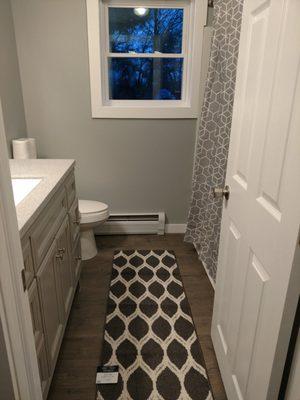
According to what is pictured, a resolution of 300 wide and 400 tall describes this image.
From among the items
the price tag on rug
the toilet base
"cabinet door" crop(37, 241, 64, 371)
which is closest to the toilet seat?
the toilet base

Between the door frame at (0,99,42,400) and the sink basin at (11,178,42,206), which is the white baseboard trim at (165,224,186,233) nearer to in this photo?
the sink basin at (11,178,42,206)

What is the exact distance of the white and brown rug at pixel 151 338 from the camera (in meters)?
1.54

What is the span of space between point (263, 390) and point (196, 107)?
7.24 ft

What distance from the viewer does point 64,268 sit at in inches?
67.7

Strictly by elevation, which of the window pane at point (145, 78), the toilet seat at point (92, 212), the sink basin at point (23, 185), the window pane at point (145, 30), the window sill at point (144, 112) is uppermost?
the window pane at point (145, 30)

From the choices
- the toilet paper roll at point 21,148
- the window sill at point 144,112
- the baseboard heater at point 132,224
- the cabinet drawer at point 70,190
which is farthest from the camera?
the baseboard heater at point 132,224

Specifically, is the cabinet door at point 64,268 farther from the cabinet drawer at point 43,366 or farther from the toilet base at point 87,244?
the toilet base at point 87,244

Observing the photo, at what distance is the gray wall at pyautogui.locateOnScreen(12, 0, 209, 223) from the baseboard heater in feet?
0.25

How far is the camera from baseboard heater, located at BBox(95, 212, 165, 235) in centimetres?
302

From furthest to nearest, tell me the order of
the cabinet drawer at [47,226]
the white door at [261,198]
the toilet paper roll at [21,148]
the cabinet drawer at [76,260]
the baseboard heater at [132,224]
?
the baseboard heater at [132,224], the toilet paper roll at [21,148], the cabinet drawer at [76,260], the cabinet drawer at [47,226], the white door at [261,198]

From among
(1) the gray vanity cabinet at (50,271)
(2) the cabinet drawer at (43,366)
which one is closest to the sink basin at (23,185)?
(1) the gray vanity cabinet at (50,271)

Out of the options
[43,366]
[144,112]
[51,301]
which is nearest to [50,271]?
[51,301]

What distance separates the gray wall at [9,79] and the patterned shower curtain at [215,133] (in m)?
1.46

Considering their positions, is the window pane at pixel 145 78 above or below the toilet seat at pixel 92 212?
above
